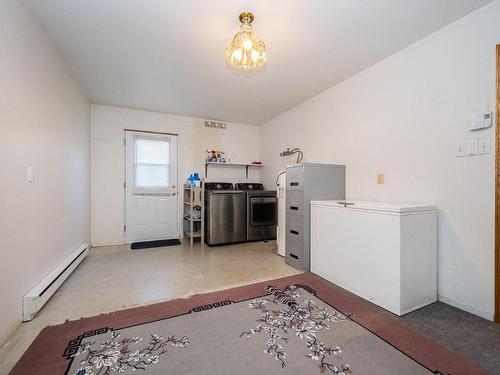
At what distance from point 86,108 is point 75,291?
9.38 ft

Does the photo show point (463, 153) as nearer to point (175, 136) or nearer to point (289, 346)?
point (289, 346)

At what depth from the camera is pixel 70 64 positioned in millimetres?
2666

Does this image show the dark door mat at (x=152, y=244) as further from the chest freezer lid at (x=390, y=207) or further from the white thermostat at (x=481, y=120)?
the white thermostat at (x=481, y=120)

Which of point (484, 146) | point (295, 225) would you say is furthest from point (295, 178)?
point (484, 146)

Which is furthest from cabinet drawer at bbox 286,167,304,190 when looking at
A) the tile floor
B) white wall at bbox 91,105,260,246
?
white wall at bbox 91,105,260,246

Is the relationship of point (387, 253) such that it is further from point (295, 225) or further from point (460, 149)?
point (295, 225)

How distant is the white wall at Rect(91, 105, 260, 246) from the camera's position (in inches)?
156

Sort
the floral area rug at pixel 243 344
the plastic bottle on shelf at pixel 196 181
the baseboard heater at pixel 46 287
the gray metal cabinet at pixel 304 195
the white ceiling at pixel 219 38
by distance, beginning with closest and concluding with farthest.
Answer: the floral area rug at pixel 243 344, the baseboard heater at pixel 46 287, the white ceiling at pixel 219 38, the gray metal cabinet at pixel 304 195, the plastic bottle on shelf at pixel 196 181

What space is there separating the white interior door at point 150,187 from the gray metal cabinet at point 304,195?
8.14ft

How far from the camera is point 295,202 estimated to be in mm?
2932

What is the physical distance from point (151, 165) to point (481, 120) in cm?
451

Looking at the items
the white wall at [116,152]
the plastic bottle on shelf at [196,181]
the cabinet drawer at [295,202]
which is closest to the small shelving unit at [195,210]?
the plastic bottle on shelf at [196,181]

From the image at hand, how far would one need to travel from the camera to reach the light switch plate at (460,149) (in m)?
1.91

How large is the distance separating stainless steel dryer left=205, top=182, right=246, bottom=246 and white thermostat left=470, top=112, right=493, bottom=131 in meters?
3.12
